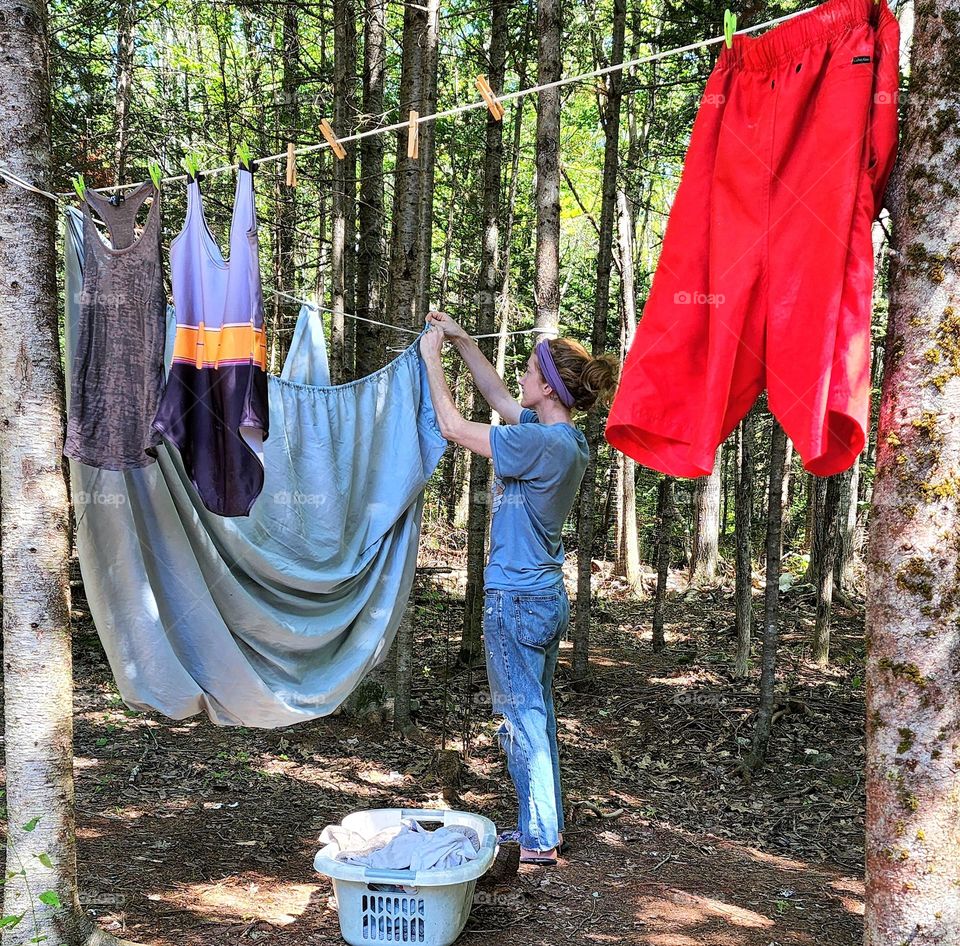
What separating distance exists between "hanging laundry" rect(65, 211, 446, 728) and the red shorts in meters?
1.11

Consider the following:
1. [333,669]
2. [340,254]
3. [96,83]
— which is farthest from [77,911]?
[96,83]

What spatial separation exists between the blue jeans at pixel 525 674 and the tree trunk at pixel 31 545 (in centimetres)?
124

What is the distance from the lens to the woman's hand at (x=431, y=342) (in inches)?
107

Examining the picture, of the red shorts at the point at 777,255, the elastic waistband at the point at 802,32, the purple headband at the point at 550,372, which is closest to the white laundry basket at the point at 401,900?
the red shorts at the point at 777,255

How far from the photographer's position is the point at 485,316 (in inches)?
218

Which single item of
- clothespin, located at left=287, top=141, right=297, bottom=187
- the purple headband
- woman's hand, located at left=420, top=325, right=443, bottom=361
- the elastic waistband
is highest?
the elastic waistband

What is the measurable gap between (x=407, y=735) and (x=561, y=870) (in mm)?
1500

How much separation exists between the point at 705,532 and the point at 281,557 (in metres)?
6.77

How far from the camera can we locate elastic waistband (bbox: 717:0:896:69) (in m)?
1.70

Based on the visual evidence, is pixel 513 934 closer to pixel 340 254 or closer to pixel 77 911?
pixel 77 911

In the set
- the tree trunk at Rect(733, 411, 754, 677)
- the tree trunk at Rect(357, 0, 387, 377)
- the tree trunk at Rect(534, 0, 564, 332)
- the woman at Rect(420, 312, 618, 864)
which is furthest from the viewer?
the tree trunk at Rect(733, 411, 754, 677)

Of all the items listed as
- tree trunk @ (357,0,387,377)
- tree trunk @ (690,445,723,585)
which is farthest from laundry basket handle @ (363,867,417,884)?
tree trunk @ (690,445,723,585)

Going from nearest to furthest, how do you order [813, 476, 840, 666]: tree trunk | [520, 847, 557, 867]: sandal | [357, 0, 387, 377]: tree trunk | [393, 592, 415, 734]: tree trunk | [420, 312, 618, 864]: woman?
[420, 312, 618, 864]: woman < [520, 847, 557, 867]: sandal < [393, 592, 415, 734]: tree trunk < [357, 0, 387, 377]: tree trunk < [813, 476, 840, 666]: tree trunk

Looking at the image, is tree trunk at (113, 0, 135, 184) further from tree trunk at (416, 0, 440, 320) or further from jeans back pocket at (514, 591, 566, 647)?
jeans back pocket at (514, 591, 566, 647)
